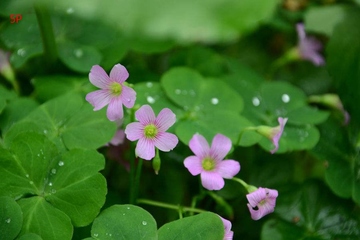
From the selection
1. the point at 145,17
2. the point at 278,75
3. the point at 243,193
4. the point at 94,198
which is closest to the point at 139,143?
the point at 94,198

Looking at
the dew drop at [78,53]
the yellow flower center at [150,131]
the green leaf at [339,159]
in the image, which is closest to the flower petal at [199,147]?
the yellow flower center at [150,131]

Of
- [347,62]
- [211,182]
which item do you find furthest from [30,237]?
[347,62]

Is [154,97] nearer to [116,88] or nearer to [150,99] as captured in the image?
[150,99]

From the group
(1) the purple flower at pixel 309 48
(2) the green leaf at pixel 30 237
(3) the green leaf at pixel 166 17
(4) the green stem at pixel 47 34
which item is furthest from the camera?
(1) the purple flower at pixel 309 48

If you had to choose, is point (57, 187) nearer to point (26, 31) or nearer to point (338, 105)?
point (26, 31)

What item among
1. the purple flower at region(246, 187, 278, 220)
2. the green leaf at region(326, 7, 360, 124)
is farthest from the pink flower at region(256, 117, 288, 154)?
the green leaf at region(326, 7, 360, 124)

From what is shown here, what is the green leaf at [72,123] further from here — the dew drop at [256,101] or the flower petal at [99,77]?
the dew drop at [256,101]
